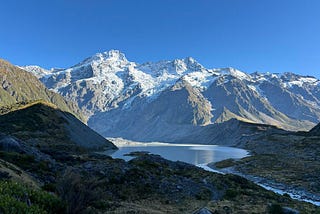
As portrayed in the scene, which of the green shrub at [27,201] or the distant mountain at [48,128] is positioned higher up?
the distant mountain at [48,128]

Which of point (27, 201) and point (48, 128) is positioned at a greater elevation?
point (48, 128)

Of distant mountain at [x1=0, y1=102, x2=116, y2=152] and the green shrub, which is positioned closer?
the green shrub

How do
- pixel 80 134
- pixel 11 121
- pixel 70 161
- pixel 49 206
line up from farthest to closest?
pixel 80 134
pixel 11 121
pixel 70 161
pixel 49 206

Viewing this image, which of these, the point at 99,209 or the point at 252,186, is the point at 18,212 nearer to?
the point at 99,209

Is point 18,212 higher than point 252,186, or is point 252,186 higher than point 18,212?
point 18,212

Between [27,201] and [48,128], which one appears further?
[48,128]

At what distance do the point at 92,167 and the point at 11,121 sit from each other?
363 feet

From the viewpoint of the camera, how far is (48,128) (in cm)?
13362

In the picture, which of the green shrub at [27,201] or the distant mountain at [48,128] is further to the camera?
the distant mountain at [48,128]

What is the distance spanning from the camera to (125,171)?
1496 inches

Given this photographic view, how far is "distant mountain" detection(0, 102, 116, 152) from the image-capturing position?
386 ft

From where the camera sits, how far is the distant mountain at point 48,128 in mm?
117688

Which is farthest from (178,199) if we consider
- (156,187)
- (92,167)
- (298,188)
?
(298,188)

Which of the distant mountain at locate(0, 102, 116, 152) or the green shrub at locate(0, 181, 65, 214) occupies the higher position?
the distant mountain at locate(0, 102, 116, 152)
